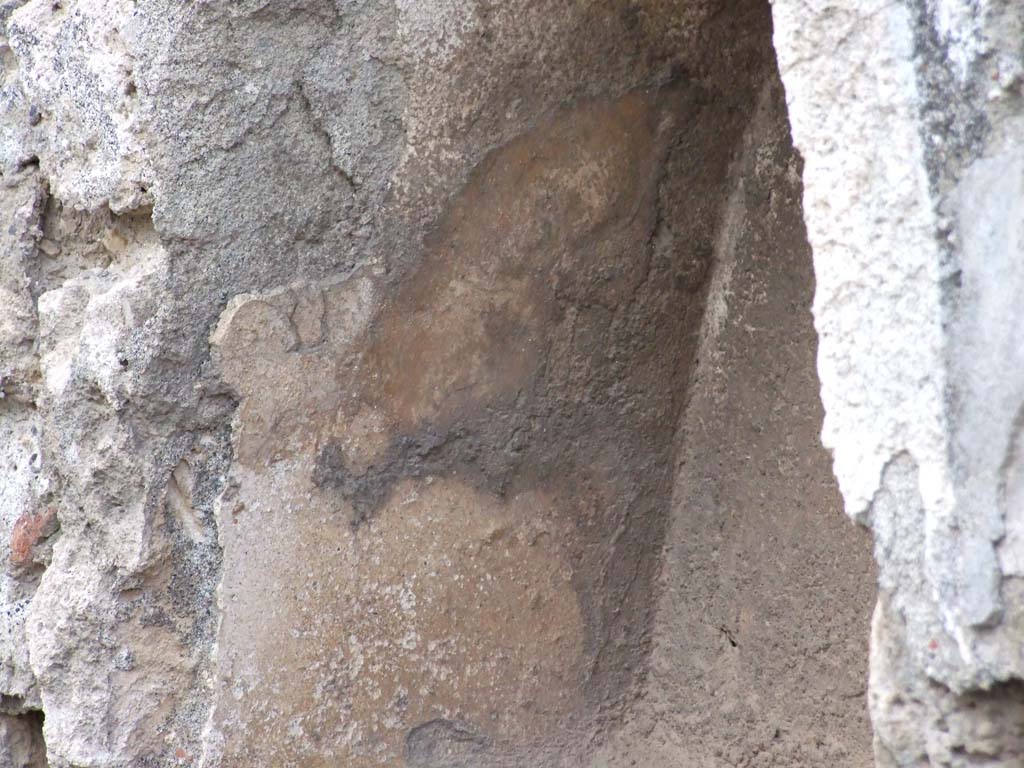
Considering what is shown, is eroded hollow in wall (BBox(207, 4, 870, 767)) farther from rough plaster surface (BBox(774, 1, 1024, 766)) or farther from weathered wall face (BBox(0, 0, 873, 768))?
rough plaster surface (BBox(774, 1, 1024, 766))

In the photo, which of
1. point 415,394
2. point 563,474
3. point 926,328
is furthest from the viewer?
point 563,474

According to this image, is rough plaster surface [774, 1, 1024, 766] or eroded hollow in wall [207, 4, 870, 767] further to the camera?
eroded hollow in wall [207, 4, 870, 767]

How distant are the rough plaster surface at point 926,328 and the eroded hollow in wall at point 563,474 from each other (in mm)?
628

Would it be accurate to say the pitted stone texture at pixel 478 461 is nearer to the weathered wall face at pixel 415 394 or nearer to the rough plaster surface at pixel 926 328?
the weathered wall face at pixel 415 394

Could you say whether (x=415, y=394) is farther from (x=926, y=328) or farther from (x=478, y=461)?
(x=926, y=328)

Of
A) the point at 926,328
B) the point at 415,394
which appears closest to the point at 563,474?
the point at 415,394

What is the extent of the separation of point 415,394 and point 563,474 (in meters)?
0.26

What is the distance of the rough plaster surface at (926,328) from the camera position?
2.98 ft

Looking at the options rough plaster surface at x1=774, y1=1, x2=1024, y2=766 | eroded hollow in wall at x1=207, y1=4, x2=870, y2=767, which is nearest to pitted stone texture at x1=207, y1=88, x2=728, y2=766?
eroded hollow in wall at x1=207, y1=4, x2=870, y2=767

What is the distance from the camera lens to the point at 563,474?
1775mm

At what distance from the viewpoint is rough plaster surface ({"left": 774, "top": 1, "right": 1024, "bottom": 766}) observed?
0.91 meters

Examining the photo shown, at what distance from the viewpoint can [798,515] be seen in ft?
5.49

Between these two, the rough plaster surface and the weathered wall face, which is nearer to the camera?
the rough plaster surface

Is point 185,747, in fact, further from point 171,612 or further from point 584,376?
point 584,376
